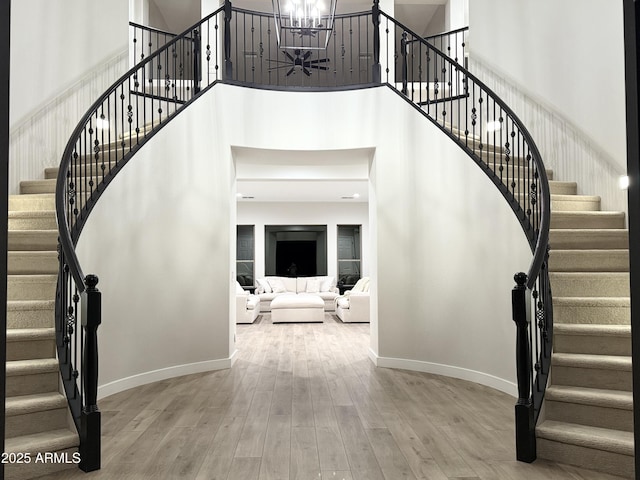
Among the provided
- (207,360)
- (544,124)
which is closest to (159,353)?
(207,360)

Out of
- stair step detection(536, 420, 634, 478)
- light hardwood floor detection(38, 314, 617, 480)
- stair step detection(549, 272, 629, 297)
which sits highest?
stair step detection(549, 272, 629, 297)

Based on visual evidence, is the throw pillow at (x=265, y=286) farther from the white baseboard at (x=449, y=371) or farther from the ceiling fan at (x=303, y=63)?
the white baseboard at (x=449, y=371)

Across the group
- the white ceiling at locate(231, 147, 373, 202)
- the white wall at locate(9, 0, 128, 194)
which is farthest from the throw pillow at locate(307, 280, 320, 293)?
the white wall at locate(9, 0, 128, 194)

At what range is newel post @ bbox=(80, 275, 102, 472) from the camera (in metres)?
3.08

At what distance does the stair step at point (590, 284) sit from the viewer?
13.6ft

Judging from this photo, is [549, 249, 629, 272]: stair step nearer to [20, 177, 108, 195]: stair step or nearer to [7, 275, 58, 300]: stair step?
[7, 275, 58, 300]: stair step

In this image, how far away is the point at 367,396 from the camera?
484 cm

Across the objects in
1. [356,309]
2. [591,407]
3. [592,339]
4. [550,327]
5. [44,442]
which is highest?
[550,327]

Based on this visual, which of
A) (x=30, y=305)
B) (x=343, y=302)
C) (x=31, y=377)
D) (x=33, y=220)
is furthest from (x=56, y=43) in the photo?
(x=343, y=302)

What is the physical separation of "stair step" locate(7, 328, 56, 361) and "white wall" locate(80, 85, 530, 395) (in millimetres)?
1262

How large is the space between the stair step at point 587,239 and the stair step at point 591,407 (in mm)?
1684

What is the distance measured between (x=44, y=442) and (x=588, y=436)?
3.35 meters

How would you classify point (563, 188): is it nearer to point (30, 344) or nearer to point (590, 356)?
point (590, 356)

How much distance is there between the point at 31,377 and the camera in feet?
10.9
